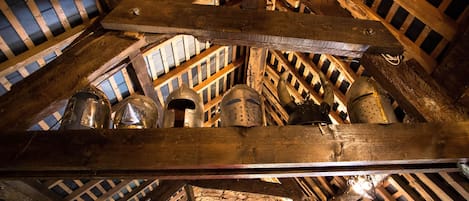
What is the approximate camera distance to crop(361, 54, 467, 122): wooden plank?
7.08 ft

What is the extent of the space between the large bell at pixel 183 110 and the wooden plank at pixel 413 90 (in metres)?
1.35

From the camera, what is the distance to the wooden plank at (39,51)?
2732 millimetres

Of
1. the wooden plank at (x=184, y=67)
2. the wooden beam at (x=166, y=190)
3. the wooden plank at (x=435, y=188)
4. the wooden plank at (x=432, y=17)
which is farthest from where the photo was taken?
the wooden beam at (x=166, y=190)


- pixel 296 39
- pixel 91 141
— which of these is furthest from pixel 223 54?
pixel 91 141

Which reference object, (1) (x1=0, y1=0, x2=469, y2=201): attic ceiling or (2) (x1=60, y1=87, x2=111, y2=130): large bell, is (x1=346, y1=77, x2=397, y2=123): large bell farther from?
(2) (x1=60, y1=87, x2=111, y2=130): large bell

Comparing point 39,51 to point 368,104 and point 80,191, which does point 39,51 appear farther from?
point 80,191

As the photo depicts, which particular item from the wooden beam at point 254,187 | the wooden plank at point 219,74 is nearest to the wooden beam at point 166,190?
the wooden beam at point 254,187

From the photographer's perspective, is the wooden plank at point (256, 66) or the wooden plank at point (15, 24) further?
the wooden plank at point (256, 66)

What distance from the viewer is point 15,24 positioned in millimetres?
2592

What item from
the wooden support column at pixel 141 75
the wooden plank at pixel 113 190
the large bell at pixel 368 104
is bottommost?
the wooden plank at pixel 113 190

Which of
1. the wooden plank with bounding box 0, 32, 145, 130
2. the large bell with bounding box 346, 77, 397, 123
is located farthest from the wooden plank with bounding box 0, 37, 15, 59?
the large bell with bounding box 346, 77, 397, 123

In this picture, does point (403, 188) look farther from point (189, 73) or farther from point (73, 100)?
point (73, 100)

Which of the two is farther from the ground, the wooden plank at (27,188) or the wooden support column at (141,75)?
the wooden plank at (27,188)

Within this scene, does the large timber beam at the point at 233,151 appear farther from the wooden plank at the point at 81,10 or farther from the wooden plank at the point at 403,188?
the wooden plank at the point at 403,188
